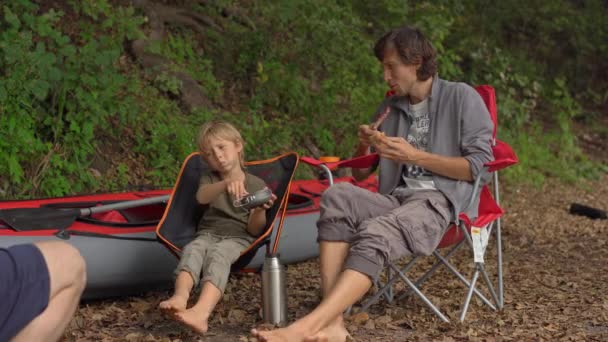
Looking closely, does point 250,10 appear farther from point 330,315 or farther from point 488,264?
point 330,315

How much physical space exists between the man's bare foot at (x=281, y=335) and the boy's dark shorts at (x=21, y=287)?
36.3 inches

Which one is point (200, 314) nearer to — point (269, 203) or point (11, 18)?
point (269, 203)

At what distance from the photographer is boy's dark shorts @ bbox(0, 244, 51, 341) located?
1.78 meters

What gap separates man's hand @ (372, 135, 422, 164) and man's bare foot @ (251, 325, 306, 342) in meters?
Result: 0.94

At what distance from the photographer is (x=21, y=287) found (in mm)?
1801

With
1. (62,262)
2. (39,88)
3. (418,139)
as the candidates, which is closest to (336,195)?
(418,139)

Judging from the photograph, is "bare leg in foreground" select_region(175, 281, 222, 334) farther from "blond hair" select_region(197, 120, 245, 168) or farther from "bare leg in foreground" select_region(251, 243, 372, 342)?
"blond hair" select_region(197, 120, 245, 168)

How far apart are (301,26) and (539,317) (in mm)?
4420

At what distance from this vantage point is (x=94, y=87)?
530 centimetres

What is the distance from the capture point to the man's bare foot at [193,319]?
9.50ft

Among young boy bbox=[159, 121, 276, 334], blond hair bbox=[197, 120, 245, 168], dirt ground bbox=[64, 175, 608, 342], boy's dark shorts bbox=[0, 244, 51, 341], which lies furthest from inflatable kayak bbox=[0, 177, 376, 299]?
boy's dark shorts bbox=[0, 244, 51, 341]

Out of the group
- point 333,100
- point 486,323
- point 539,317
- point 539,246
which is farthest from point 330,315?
point 333,100

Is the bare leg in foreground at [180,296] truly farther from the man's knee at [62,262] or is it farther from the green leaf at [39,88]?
the green leaf at [39,88]

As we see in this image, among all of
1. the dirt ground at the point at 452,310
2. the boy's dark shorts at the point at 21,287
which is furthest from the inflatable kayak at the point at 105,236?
the boy's dark shorts at the point at 21,287
